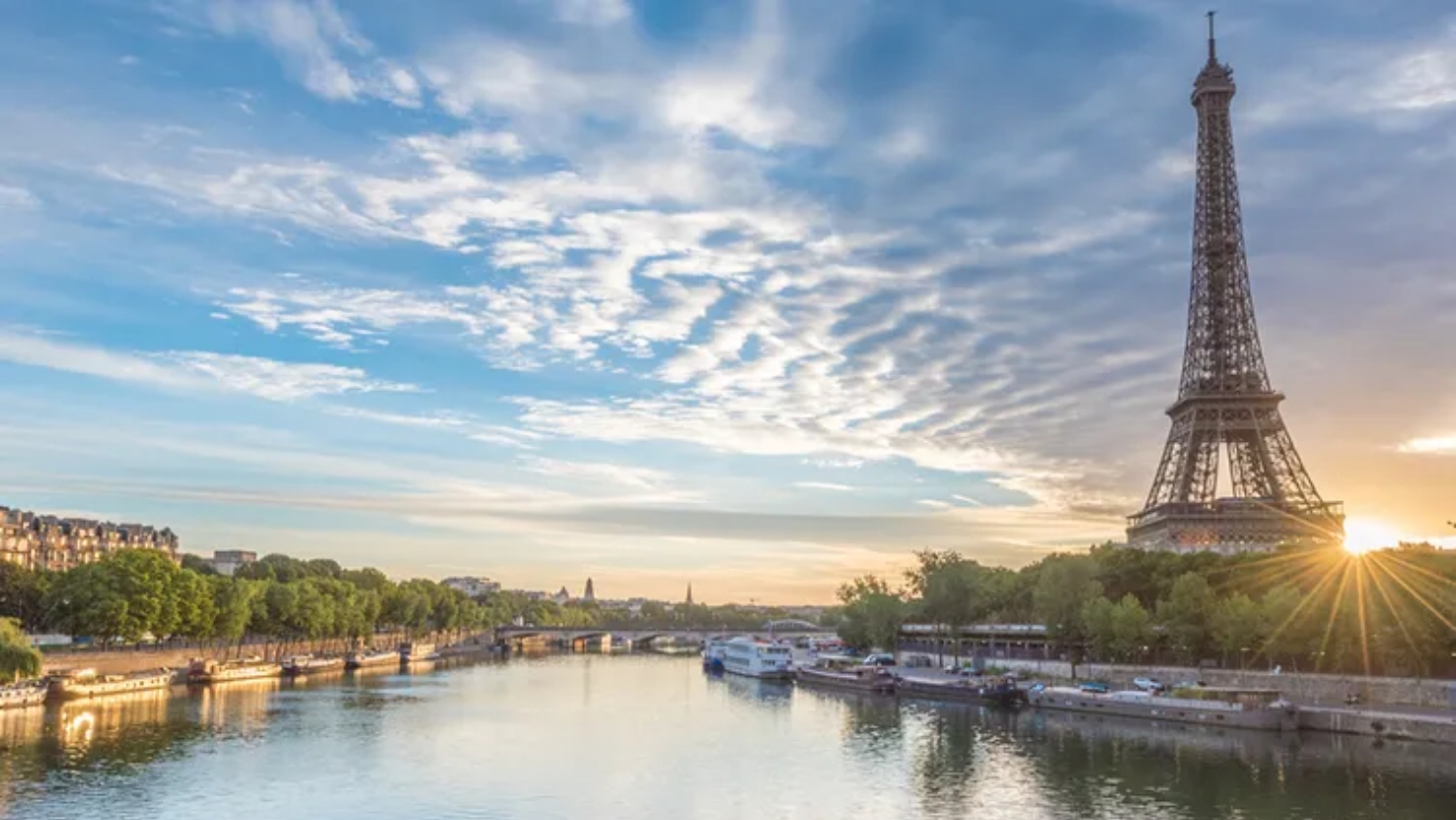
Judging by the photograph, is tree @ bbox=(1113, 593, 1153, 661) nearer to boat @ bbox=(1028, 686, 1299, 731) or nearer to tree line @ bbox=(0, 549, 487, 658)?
boat @ bbox=(1028, 686, 1299, 731)

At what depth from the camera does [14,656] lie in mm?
62781

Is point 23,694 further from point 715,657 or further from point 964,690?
point 715,657

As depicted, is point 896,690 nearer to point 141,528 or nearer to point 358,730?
point 358,730

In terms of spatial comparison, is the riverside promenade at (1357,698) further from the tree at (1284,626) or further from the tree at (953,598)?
the tree at (953,598)

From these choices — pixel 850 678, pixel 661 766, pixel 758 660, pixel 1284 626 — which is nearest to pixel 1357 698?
pixel 1284 626

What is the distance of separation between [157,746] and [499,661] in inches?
3791

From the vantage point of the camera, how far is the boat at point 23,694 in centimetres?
6069

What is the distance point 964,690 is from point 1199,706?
20.4 m

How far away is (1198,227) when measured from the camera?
339 feet

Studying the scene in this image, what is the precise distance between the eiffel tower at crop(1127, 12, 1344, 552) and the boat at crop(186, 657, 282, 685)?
7181 centimetres

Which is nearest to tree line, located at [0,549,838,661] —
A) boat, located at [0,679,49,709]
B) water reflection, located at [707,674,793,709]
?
boat, located at [0,679,49,709]

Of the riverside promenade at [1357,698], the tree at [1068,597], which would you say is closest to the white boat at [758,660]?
the tree at [1068,597]

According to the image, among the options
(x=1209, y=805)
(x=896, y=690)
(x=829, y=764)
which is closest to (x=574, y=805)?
(x=829, y=764)

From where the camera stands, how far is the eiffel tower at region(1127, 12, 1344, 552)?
95.4m
